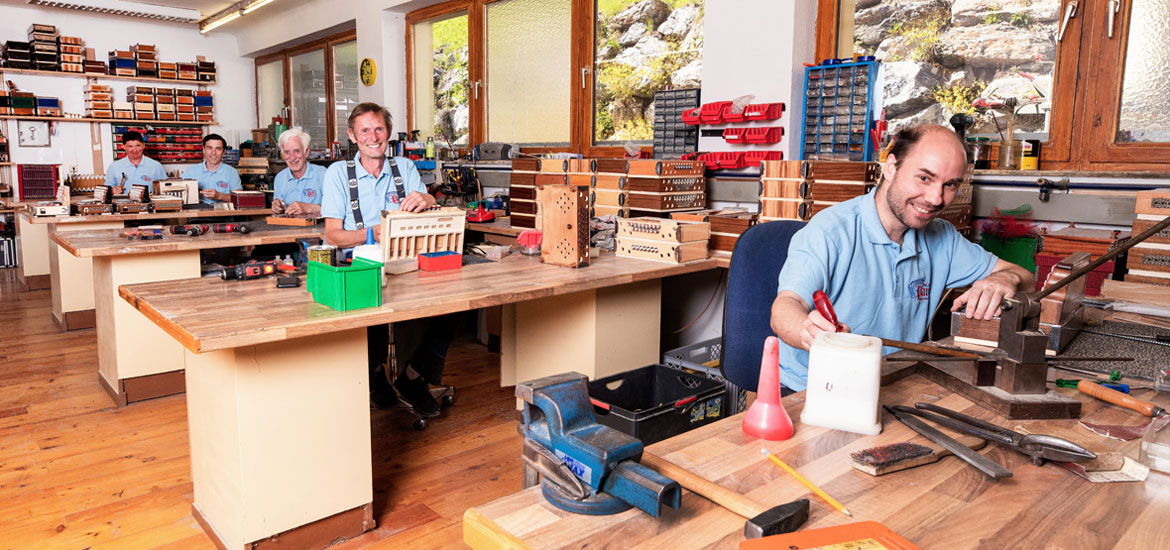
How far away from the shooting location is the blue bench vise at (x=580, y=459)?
0.95 meters

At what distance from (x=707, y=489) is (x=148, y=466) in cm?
288

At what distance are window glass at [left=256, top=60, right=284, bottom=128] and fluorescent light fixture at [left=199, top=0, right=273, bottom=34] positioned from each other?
83 centimetres

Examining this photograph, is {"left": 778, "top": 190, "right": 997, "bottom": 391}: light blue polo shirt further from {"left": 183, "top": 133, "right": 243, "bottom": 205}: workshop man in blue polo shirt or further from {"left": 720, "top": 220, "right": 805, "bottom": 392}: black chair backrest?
{"left": 183, "top": 133, "right": 243, "bottom": 205}: workshop man in blue polo shirt

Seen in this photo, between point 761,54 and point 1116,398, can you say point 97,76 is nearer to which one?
point 761,54

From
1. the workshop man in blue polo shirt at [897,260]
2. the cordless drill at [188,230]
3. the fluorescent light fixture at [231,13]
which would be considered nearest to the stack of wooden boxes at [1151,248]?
the workshop man in blue polo shirt at [897,260]

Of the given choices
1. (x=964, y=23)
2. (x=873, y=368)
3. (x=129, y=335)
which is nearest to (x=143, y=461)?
(x=129, y=335)

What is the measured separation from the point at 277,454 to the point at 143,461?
131 cm

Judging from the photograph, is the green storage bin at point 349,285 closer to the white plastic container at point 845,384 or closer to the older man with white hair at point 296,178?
the white plastic container at point 845,384

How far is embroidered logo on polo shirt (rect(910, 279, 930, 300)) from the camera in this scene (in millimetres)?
2135

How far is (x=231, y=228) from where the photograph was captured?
171 inches

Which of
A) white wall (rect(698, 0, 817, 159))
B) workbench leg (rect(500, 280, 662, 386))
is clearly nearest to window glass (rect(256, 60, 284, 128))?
white wall (rect(698, 0, 817, 159))

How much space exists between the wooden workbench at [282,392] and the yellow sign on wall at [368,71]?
4614 millimetres

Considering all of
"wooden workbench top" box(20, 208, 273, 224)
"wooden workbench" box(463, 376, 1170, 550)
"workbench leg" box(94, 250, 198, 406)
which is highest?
"wooden workbench top" box(20, 208, 273, 224)

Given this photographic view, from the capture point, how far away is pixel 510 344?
3818 mm
